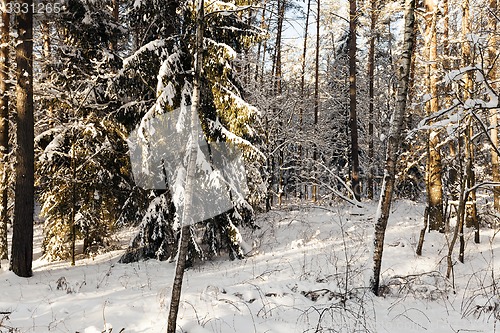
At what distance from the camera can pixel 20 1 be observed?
27.5 feet

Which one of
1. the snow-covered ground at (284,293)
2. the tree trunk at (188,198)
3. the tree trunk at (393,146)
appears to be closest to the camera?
the tree trunk at (188,198)

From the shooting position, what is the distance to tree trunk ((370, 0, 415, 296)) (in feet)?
18.5

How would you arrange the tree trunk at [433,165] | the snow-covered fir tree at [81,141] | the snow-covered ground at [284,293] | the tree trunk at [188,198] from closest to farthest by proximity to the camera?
the tree trunk at [188,198], the snow-covered ground at [284,293], the tree trunk at [433,165], the snow-covered fir tree at [81,141]

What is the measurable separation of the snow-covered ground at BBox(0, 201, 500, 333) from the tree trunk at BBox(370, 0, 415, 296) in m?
0.66

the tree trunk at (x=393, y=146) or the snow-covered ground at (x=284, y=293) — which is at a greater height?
the tree trunk at (x=393, y=146)

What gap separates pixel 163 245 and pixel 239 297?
138 inches

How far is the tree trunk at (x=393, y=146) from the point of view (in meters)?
5.63

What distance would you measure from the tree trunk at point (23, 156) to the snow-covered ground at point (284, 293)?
54 cm

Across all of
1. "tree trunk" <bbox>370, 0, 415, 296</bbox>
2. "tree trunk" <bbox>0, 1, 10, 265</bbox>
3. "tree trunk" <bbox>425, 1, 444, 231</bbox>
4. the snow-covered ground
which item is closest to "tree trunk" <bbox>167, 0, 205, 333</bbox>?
the snow-covered ground

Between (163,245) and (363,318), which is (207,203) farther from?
(363,318)

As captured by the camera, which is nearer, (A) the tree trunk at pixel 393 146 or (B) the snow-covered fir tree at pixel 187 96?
(A) the tree trunk at pixel 393 146

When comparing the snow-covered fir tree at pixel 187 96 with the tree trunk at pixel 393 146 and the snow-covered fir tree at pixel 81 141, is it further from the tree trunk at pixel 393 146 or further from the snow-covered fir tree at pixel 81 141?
the tree trunk at pixel 393 146

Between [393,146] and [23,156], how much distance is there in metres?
8.31

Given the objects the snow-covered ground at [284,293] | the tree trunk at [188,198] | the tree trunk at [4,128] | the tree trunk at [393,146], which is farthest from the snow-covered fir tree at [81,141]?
the tree trunk at [393,146]
